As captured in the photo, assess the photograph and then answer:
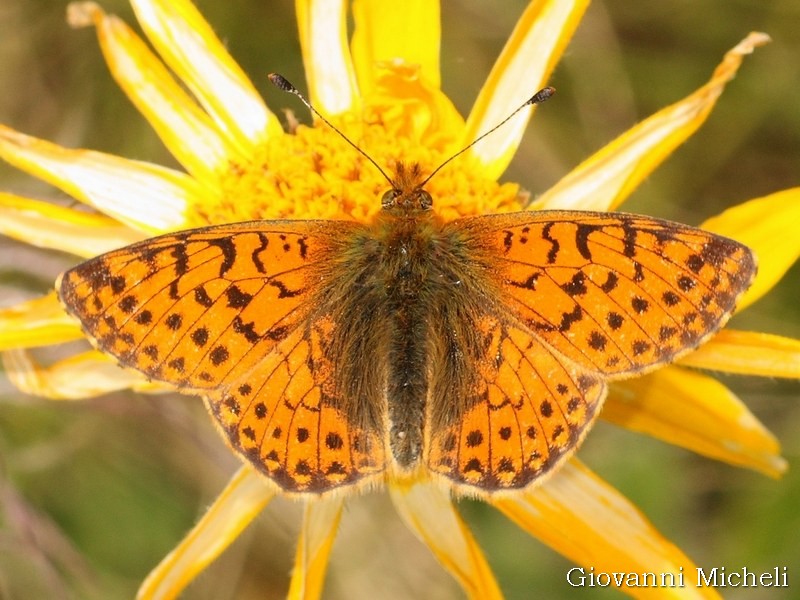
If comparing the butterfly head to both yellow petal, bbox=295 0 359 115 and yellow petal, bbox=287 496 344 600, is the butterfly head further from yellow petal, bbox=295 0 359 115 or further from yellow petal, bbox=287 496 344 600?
yellow petal, bbox=287 496 344 600

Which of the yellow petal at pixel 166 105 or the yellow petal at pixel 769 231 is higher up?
the yellow petal at pixel 166 105

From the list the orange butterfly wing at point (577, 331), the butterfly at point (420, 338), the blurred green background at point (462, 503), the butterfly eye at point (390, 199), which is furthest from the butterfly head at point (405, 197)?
the blurred green background at point (462, 503)

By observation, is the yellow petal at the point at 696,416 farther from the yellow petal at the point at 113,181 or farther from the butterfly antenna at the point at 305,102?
the yellow petal at the point at 113,181

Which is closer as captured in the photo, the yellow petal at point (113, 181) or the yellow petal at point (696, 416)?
the yellow petal at point (696, 416)

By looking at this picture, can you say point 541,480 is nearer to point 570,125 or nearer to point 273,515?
point 273,515

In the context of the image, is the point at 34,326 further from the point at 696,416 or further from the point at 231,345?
the point at 696,416

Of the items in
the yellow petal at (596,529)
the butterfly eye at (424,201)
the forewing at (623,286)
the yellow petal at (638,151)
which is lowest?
the yellow petal at (596,529)

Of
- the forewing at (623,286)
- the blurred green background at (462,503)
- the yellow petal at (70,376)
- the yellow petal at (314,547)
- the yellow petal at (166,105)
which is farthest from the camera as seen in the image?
the blurred green background at (462,503)

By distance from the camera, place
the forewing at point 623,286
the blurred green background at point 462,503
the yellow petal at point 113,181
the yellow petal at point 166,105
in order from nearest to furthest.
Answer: the forewing at point 623,286
the yellow petal at point 113,181
the yellow petal at point 166,105
the blurred green background at point 462,503
